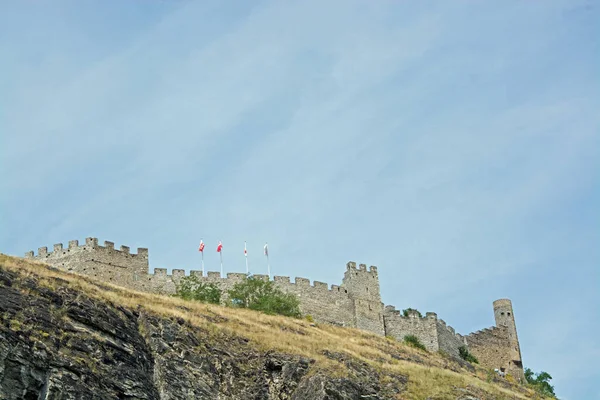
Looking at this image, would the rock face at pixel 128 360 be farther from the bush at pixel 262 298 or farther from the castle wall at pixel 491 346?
the castle wall at pixel 491 346

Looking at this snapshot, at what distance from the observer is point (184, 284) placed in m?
76.9

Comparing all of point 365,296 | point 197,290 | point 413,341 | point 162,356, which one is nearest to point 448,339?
point 413,341

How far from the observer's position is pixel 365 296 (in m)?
86.1

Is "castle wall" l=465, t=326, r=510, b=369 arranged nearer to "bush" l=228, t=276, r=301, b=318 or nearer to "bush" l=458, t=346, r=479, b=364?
"bush" l=458, t=346, r=479, b=364

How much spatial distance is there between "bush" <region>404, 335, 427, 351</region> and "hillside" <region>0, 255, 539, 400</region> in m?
18.7

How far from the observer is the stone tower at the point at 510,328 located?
90.8 meters

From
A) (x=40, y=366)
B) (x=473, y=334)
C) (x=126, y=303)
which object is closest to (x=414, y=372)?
(x=126, y=303)

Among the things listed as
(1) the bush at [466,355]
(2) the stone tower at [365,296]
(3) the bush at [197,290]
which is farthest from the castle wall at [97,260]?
(1) the bush at [466,355]

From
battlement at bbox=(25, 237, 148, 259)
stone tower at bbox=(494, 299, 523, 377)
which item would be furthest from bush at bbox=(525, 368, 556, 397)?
battlement at bbox=(25, 237, 148, 259)

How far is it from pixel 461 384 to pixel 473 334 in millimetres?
35004

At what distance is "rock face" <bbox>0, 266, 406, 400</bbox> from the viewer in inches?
1590

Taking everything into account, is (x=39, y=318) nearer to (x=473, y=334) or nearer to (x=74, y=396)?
(x=74, y=396)

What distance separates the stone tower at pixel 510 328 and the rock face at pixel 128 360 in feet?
121

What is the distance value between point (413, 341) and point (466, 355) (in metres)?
6.35
